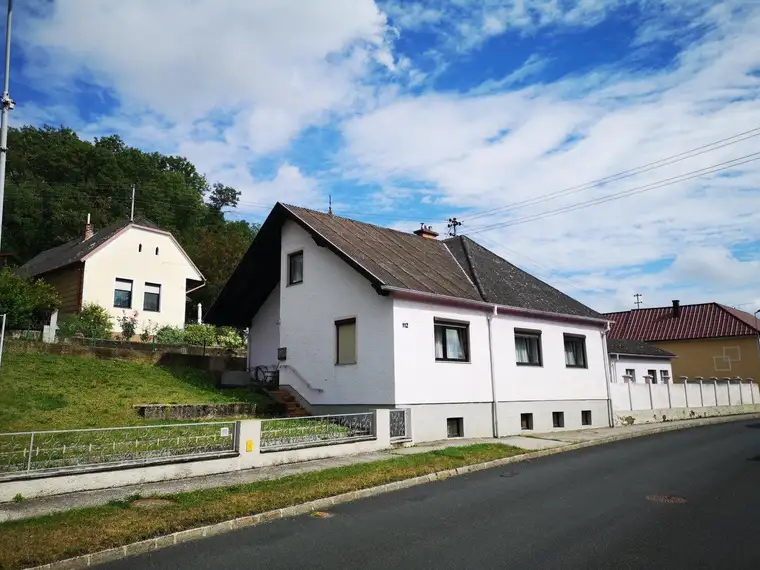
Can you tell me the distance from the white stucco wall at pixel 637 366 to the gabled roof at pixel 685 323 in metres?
7.65

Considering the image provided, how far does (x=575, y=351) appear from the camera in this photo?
21922mm

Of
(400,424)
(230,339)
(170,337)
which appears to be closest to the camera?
(400,424)

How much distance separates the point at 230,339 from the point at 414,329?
44.6ft

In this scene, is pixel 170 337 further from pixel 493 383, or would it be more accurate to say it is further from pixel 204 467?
pixel 204 467

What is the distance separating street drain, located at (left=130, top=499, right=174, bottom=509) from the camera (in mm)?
8062

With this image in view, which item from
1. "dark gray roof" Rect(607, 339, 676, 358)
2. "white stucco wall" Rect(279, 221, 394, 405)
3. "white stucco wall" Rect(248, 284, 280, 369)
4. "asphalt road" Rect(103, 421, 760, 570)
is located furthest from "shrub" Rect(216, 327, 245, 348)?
"dark gray roof" Rect(607, 339, 676, 358)

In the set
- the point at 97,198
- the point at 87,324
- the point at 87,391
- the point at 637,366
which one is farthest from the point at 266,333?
the point at 97,198

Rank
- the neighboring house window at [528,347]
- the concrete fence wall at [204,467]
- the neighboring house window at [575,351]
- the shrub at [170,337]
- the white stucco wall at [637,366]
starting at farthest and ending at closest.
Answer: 1. the white stucco wall at [637,366]
2. the shrub at [170,337]
3. the neighboring house window at [575,351]
4. the neighboring house window at [528,347]
5. the concrete fence wall at [204,467]

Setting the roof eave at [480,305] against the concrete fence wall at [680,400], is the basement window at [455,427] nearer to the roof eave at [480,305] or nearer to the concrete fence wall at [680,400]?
the roof eave at [480,305]

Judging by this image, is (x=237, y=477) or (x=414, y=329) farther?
(x=414, y=329)

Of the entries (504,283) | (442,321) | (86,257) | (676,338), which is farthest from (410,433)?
(676,338)

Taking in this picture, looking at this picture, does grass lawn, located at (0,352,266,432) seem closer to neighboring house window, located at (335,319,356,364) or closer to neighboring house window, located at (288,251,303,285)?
neighboring house window, located at (335,319,356,364)

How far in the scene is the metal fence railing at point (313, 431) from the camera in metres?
12.1

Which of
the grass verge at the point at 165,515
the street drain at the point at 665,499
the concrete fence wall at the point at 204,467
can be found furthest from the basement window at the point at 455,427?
the street drain at the point at 665,499
